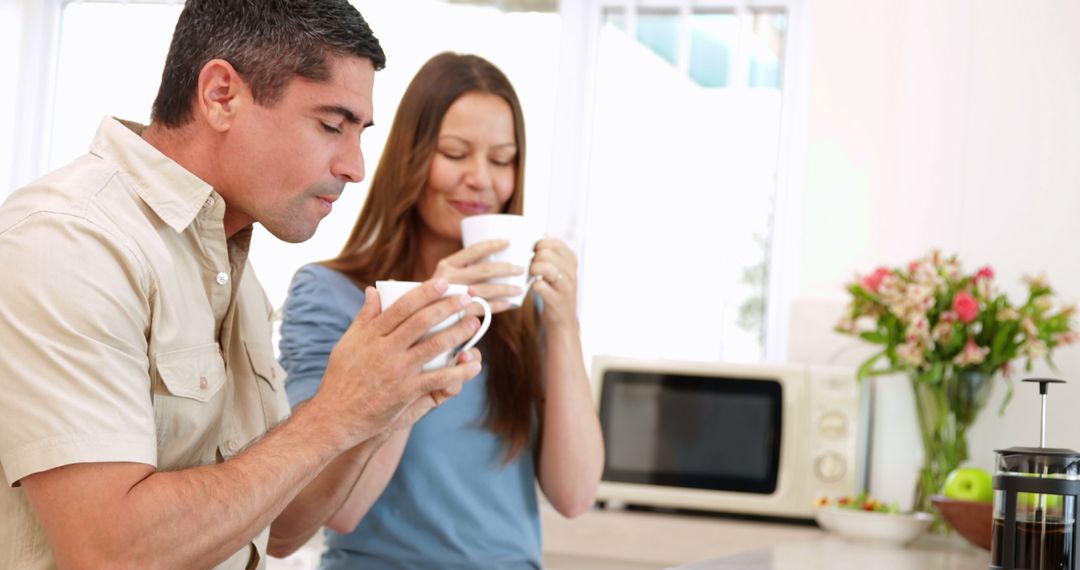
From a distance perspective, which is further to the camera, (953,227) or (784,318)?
(784,318)

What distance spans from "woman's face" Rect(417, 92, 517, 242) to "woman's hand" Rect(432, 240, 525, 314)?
0.61ft

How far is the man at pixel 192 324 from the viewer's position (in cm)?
89

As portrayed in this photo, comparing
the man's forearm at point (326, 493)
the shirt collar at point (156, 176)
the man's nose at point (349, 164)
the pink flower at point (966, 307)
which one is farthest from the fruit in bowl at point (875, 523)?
the shirt collar at point (156, 176)

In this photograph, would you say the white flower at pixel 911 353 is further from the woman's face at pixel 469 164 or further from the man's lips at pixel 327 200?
the man's lips at pixel 327 200

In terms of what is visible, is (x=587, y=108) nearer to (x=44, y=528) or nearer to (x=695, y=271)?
(x=695, y=271)

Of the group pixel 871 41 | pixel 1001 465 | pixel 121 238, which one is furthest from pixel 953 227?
pixel 121 238

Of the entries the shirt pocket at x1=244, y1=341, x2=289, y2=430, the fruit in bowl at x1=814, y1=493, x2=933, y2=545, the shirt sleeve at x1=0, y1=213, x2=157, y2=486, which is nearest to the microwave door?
the fruit in bowl at x1=814, y1=493, x2=933, y2=545

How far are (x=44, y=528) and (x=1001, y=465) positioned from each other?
3.06 feet

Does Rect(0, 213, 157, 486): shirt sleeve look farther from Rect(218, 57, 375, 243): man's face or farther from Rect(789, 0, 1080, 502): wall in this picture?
Rect(789, 0, 1080, 502): wall

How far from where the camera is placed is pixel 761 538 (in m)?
2.27

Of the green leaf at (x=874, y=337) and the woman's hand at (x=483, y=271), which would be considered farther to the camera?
the green leaf at (x=874, y=337)

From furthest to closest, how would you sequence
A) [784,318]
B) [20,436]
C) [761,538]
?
[784,318] → [761,538] → [20,436]

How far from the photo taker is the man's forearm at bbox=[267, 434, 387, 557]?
128cm

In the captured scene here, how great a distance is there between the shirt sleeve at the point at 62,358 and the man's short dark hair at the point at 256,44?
0.21 m
